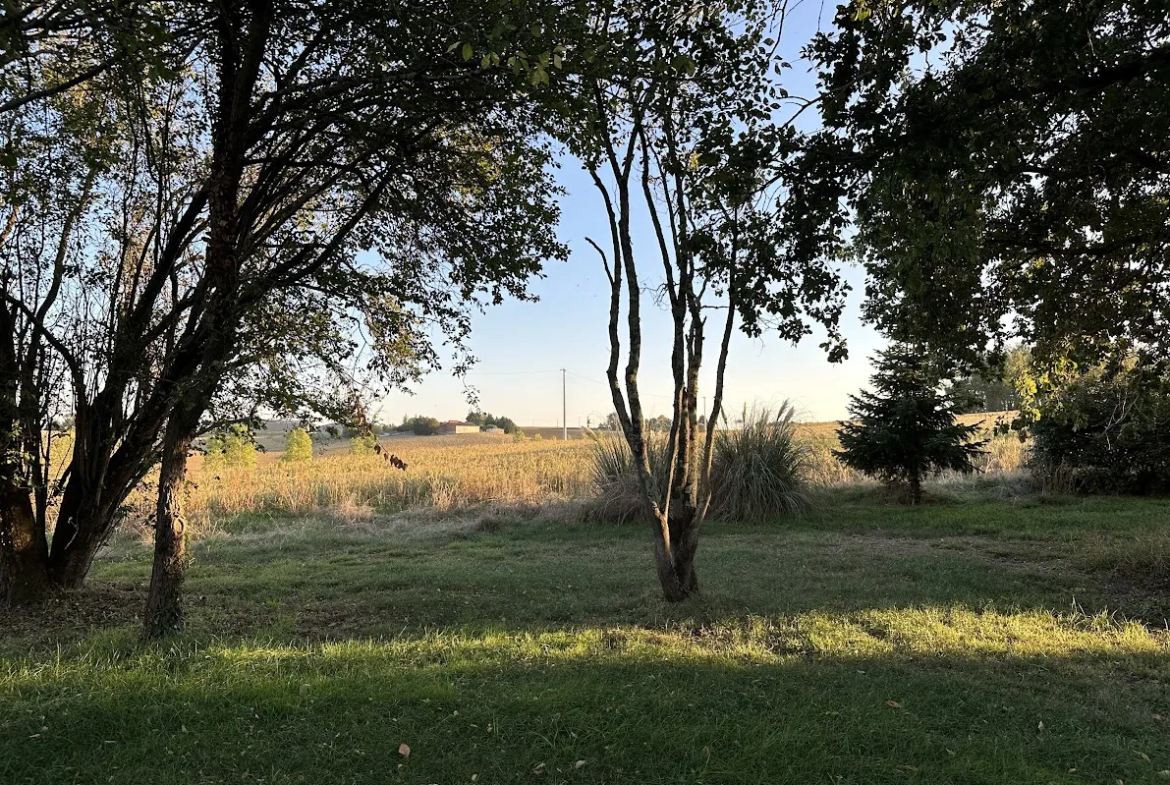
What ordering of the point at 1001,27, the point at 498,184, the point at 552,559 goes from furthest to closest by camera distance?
the point at 552,559
the point at 498,184
the point at 1001,27

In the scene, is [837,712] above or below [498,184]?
below

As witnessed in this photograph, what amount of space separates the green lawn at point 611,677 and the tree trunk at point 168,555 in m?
0.20

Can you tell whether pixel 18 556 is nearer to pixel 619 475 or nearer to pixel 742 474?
pixel 619 475

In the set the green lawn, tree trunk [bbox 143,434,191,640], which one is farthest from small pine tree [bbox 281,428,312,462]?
tree trunk [bbox 143,434,191,640]

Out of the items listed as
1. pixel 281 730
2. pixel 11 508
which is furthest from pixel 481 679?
pixel 11 508

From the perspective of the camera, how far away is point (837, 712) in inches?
141

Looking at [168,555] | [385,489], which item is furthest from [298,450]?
[168,555]

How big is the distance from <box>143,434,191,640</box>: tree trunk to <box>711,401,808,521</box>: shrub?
8962 millimetres

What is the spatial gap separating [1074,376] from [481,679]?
28.9 ft

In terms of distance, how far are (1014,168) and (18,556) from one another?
9.22 metres

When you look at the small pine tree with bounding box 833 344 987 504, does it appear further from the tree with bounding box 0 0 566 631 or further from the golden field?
the tree with bounding box 0 0 566 631

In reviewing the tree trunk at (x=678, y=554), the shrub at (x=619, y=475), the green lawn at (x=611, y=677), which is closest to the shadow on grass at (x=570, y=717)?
the green lawn at (x=611, y=677)

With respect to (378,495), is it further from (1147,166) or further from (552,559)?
(1147,166)

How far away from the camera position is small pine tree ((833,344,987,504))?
42.1ft
